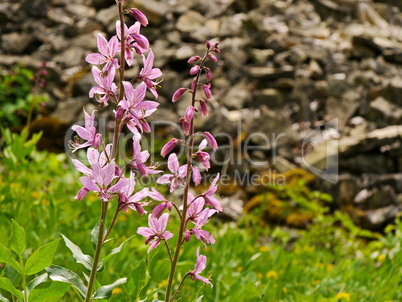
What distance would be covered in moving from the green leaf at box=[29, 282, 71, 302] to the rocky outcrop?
5.85 metres

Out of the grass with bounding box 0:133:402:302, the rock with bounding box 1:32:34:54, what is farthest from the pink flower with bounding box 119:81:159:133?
the rock with bounding box 1:32:34:54

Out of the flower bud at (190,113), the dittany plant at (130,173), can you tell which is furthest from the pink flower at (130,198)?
the flower bud at (190,113)

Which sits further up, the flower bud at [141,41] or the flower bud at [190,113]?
the flower bud at [141,41]

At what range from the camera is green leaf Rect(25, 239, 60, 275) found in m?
1.34

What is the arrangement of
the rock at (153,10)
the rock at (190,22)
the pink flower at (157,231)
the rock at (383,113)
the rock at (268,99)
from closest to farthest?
the pink flower at (157,231) < the rock at (383,113) < the rock at (268,99) < the rock at (153,10) < the rock at (190,22)

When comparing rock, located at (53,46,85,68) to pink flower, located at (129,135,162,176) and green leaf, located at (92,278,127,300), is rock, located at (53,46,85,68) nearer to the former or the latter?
pink flower, located at (129,135,162,176)

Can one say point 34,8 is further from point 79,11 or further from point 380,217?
point 380,217

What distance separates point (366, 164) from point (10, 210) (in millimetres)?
6013

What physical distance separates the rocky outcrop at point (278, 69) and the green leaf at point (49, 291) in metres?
5.85

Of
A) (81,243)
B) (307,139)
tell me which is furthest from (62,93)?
(81,243)

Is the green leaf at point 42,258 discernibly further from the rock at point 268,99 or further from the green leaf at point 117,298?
the rock at point 268,99

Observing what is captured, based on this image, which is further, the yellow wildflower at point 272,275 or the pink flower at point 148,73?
the yellow wildflower at point 272,275

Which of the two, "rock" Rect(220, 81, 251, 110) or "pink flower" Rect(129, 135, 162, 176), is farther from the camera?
"rock" Rect(220, 81, 251, 110)

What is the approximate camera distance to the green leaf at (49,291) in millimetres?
1377
